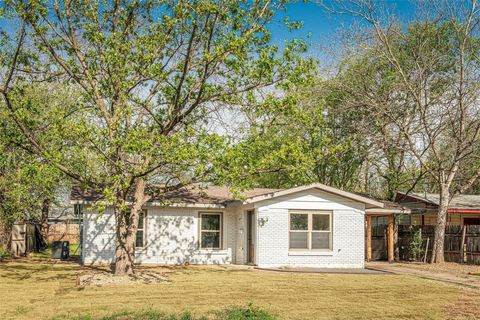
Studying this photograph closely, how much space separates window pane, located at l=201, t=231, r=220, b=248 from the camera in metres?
25.3

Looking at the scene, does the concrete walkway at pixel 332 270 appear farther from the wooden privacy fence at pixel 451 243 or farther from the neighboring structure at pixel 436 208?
the neighboring structure at pixel 436 208

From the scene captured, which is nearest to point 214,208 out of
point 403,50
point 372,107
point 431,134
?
point 372,107

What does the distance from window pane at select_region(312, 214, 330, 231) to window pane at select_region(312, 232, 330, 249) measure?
0.20m

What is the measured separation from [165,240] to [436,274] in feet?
35.0

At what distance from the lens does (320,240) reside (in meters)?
24.1

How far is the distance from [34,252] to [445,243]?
21277 millimetres

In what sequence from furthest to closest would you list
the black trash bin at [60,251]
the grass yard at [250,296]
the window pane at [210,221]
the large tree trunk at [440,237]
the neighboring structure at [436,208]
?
the neighboring structure at [436,208] < the large tree trunk at [440,237] < the black trash bin at [60,251] < the window pane at [210,221] < the grass yard at [250,296]

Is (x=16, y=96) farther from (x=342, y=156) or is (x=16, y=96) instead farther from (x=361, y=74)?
(x=342, y=156)

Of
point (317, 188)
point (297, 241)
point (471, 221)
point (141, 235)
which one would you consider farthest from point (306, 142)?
point (471, 221)

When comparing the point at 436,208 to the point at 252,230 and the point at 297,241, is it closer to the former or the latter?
the point at 297,241

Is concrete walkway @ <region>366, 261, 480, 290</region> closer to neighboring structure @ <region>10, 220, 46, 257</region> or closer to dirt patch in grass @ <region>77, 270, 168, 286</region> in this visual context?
dirt patch in grass @ <region>77, 270, 168, 286</region>

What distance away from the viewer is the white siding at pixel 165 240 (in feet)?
78.2

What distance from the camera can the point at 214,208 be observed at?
25156 millimetres

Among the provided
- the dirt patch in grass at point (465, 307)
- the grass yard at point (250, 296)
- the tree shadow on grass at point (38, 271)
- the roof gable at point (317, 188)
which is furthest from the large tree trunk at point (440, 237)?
the tree shadow on grass at point (38, 271)
